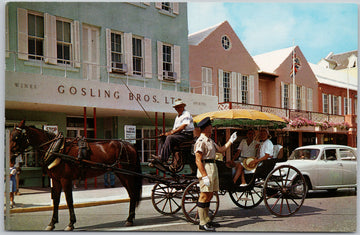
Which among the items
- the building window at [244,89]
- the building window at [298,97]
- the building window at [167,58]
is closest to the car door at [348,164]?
the building window at [167,58]

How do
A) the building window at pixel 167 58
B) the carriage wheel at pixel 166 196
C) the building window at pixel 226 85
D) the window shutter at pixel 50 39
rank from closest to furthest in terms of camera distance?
1. the carriage wheel at pixel 166 196
2. the window shutter at pixel 50 39
3. the building window at pixel 167 58
4. the building window at pixel 226 85

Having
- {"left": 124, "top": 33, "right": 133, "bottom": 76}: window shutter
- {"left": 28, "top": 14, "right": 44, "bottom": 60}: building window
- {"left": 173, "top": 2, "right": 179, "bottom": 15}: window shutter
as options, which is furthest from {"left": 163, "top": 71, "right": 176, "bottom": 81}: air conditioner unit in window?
{"left": 28, "top": 14, "right": 44, "bottom": 60}: building window

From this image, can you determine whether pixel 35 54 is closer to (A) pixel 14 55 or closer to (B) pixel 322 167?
(A) pixel 14 55

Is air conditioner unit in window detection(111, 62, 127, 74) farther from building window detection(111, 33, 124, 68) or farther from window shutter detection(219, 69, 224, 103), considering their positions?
window shutter detection(219, 69, 224, 103)

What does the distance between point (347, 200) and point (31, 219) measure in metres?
7.26

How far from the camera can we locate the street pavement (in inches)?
322

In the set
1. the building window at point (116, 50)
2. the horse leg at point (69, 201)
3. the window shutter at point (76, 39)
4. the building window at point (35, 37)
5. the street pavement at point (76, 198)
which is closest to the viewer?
the horse leg at point (69, 201)

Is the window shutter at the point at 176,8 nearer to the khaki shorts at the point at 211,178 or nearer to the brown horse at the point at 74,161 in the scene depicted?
the brown horse at the point at 74,161

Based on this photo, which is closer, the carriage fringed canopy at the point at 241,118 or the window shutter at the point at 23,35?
the carriage fringed canopy at the point at 241,118

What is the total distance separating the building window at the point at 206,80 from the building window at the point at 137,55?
3319 millimetres

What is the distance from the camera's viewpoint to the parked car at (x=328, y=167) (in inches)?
379

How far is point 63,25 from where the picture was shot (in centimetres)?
1162

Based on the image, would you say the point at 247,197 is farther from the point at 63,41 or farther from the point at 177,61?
the point at 177,61

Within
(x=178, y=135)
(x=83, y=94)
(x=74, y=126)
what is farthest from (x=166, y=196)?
(x=74, y=126)
